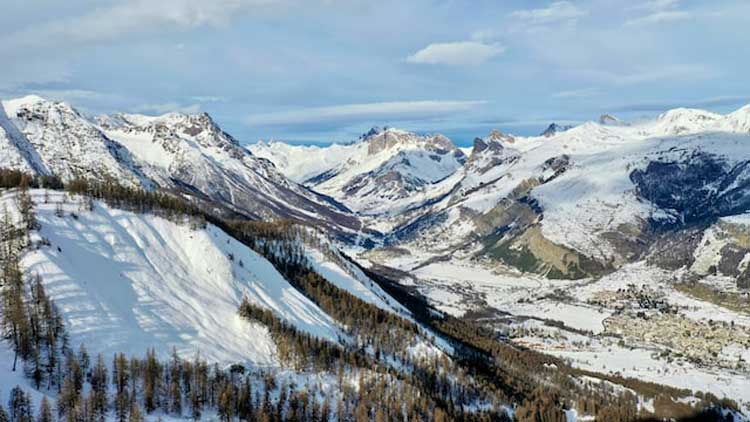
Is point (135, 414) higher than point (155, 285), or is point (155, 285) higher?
point (155, 285)

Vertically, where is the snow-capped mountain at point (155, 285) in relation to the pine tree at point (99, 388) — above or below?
above

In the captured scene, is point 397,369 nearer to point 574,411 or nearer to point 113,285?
point 574,411

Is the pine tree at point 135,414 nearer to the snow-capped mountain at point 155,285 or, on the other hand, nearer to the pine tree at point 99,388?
the pine tree at point 99,388

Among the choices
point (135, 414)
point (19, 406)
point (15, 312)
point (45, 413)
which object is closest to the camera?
point (19, 406)

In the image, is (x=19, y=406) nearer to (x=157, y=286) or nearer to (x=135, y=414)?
(x=135, y=414)

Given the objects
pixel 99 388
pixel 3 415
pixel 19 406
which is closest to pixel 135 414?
pixel 99 388

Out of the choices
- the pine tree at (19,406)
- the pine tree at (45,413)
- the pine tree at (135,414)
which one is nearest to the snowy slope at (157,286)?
the pine tree at (135,414)

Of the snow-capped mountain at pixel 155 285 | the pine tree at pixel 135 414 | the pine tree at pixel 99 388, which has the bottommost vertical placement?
the pine tree at pixel 135 414

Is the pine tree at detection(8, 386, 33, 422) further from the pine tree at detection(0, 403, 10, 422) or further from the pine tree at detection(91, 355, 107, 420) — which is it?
the pine tree at detection(91, 355, 107, 420)

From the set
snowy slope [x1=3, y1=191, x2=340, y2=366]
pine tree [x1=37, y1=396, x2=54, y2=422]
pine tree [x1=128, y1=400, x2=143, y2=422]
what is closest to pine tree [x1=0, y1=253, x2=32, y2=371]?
snowy slope [x1=3, y1=191, x2=340, y2=366]
